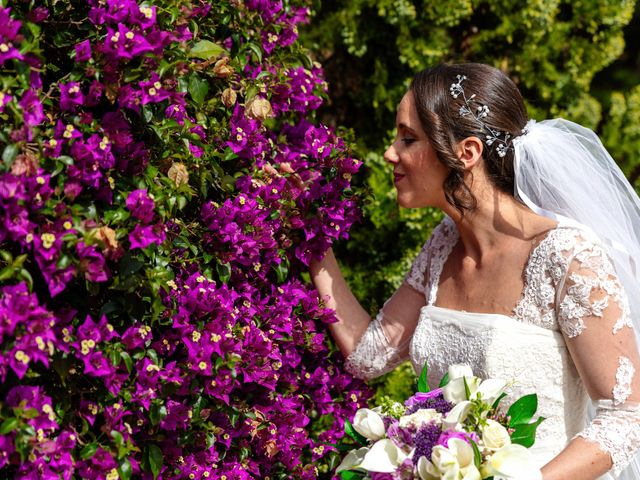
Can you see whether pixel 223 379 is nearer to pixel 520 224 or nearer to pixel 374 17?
pixel 520 224

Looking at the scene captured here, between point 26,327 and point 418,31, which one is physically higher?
point 418,31

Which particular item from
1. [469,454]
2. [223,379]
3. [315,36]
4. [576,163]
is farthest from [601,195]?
[315,36]

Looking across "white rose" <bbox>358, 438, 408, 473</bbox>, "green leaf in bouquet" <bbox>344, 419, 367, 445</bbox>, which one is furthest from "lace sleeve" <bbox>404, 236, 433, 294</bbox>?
"white rose" <bbox>358, 438, 408, 473</bbox>

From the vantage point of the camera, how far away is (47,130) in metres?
1.59

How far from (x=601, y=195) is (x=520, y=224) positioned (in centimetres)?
27

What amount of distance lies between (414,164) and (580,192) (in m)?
0.51

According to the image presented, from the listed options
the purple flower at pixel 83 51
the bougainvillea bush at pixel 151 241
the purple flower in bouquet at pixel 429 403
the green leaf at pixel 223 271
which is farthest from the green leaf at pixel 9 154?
the purple flower in bouquet at pixel 429 403

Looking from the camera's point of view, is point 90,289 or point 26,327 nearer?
point 26,327

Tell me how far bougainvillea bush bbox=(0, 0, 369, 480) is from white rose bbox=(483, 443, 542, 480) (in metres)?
0.61

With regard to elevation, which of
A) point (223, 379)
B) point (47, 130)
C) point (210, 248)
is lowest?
point (223, 379)

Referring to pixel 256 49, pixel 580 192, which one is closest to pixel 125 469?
pixel 256 49

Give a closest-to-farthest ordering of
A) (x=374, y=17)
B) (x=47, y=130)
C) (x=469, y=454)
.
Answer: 1. (x=47, y=130)
2. (x=469, y=454)
3. (x=374, y=17)

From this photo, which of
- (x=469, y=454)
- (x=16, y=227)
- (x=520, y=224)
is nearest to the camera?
(x=16, y=227)

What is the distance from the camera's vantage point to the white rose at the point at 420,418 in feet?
6.01
